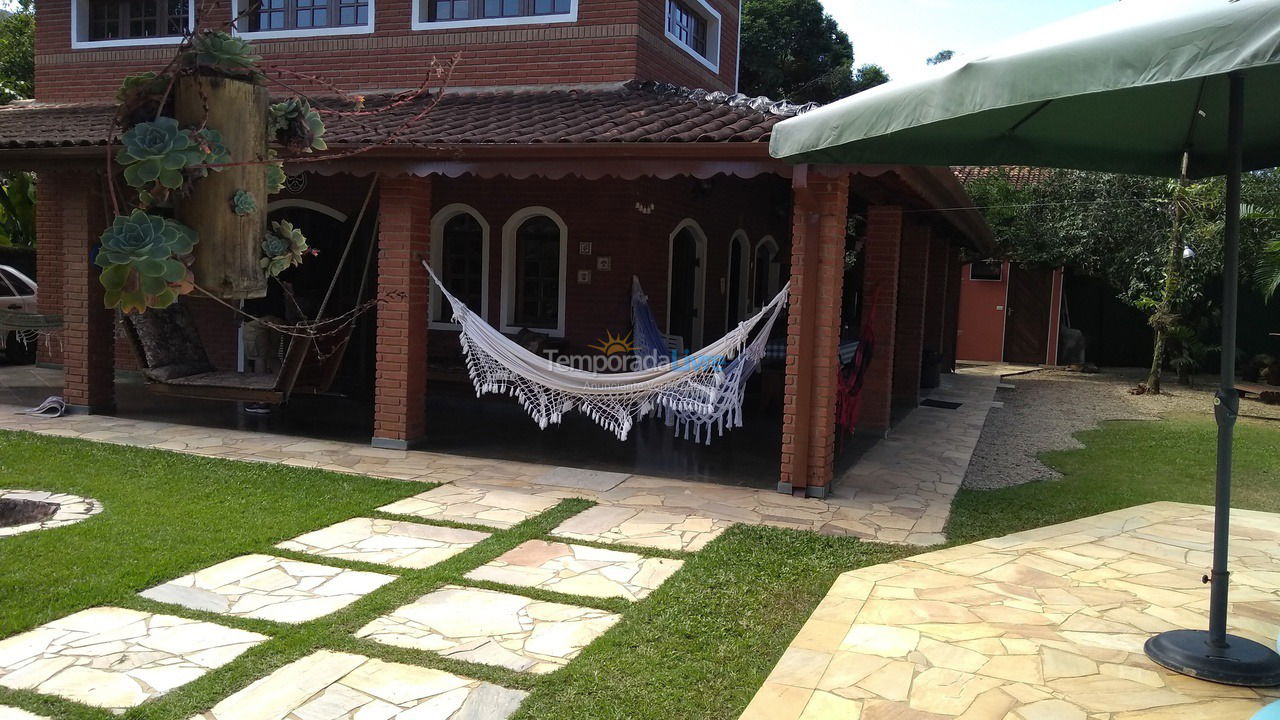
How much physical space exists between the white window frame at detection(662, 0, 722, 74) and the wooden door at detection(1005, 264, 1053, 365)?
833 centimetres

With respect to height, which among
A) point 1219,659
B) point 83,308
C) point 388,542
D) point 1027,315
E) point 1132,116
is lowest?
point 388,542

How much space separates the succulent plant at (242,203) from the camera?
1450mm

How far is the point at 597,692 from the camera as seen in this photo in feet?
9.87

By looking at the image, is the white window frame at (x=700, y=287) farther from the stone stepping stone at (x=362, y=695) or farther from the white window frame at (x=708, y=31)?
the stone stepping stone at (x=362, y=695)

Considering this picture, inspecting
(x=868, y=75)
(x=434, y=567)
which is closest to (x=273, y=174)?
(x=434, y=567)

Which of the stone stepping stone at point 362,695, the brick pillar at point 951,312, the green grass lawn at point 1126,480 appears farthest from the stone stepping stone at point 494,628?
the brick pillar at point 951,312

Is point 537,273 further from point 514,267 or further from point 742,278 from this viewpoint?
point 742,278

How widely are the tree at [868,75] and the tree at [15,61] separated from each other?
1987 cm

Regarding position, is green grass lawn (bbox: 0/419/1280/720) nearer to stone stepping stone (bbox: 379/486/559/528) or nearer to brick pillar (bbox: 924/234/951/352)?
stone stepping stone (bbox: 379/486/559/528)

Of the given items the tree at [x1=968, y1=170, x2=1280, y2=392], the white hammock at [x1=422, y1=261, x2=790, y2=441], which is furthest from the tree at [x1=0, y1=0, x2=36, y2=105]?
the tree at [x1=968, y1=170, x2=1280, y2=392]

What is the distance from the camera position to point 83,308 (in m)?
8.02

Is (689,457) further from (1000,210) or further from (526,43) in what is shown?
(1000,210)

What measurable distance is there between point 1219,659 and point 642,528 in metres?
2.75

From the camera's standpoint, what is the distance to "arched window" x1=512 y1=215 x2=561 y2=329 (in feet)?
32.2
